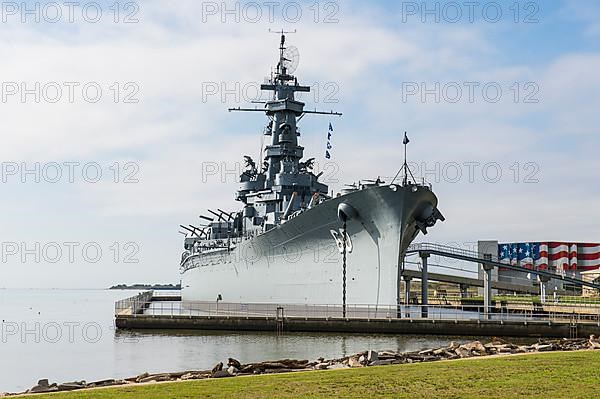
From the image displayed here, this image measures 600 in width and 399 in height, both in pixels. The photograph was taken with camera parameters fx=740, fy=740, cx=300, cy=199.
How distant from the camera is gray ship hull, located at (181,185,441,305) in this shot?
3316cm

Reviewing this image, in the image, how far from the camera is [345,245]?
34.1m

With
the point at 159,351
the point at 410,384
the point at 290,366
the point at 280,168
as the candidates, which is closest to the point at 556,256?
the point at 280,168

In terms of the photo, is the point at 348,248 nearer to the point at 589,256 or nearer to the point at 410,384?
the point at 410,384

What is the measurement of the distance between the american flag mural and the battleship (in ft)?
159

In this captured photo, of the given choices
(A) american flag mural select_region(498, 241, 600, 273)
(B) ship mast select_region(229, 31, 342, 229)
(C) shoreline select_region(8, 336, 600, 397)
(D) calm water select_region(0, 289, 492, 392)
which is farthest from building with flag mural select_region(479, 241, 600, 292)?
(C) shoreline select_region(8, 336, 600, 397)

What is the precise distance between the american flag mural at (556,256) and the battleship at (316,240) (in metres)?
48.3

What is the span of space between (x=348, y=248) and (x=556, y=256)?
61913 millimetres

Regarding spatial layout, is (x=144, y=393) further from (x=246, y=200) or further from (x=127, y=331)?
(x=246, y=200)

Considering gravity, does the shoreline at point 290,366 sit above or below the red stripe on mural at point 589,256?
below

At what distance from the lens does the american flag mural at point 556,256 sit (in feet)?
288

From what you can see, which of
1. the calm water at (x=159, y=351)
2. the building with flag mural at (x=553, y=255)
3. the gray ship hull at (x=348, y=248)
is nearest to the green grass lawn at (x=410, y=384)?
the calm water at (x=159, y=351)

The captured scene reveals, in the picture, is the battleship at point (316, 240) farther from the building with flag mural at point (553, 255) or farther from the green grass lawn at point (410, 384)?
the building with flag mural at point (553, 255)

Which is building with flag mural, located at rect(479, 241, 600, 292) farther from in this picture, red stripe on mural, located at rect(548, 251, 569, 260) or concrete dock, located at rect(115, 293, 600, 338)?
concrete dock, located at rect(115, 293, 600, 338)

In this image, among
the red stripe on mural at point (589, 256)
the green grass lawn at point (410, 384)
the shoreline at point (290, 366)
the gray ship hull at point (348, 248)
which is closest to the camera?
the green grass lawn at point (410, 384)
